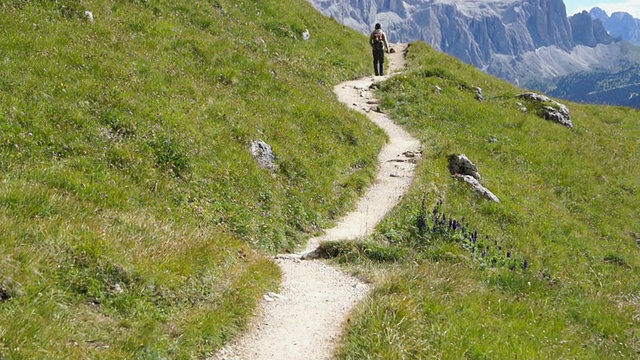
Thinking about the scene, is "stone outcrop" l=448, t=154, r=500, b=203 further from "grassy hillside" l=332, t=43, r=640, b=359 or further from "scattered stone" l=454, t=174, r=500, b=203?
"grassy hillside" l=332, t=43, r=640, b=359

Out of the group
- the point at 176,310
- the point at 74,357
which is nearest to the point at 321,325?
the point at 176,310

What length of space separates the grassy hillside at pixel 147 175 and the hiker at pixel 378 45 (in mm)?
10749

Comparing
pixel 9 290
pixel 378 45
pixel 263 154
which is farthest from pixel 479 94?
pixel 9 290

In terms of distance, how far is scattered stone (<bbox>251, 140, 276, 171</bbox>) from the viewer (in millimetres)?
15362

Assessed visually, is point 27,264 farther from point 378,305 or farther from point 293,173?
point 293,173

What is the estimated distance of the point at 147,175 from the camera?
1167cm

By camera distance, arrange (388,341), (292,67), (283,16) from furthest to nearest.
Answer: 1. (283,16)
2. (292,67)
3. (388,341)

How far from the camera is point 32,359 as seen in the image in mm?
5121

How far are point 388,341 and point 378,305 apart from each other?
1.10 metres

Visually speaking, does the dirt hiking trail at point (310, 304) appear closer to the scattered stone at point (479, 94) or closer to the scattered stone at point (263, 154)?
the scattered stone at point (263, 154)

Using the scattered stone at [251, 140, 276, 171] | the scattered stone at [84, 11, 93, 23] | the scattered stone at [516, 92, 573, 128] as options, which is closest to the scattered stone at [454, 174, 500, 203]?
the scattered stone at [251, 140, 276, 171]

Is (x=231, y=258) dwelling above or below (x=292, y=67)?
below

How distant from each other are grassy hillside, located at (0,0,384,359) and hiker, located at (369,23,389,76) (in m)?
10.7

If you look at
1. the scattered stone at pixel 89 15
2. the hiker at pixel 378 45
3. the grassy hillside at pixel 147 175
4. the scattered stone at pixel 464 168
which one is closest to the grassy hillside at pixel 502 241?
the scattered stone at pixel 464 168
